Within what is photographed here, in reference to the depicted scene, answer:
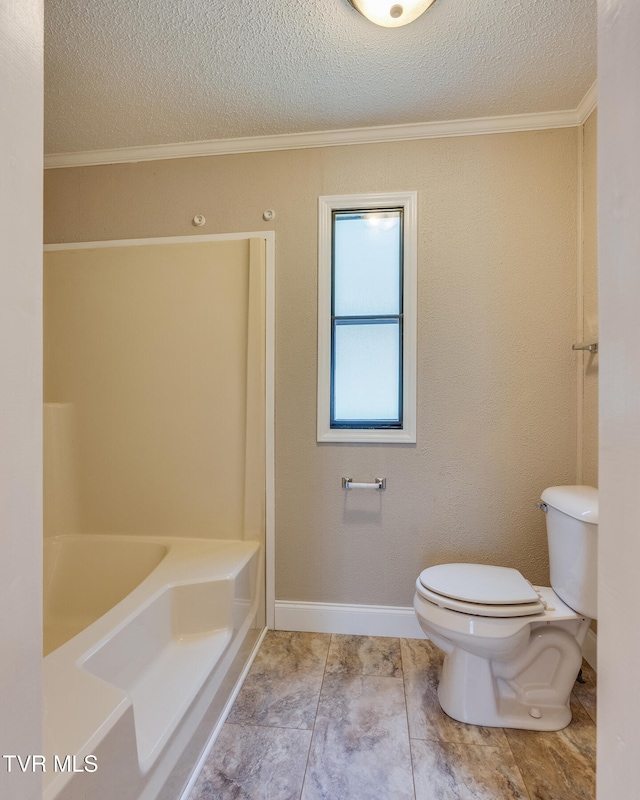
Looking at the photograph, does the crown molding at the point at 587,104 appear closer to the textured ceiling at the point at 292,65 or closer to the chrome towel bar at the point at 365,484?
the textured ceiling at the point at 292,65

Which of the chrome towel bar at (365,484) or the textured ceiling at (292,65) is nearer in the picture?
the textured ceiling at (292,65)

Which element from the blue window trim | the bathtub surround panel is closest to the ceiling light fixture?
the blue window trim

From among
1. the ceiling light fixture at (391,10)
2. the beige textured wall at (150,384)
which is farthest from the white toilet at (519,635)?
the ceiling light fixture at (391,10)

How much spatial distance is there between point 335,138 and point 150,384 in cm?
145

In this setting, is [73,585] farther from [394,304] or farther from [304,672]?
[394,304]

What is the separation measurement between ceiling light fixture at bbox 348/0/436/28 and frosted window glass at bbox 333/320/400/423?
1.07 metres

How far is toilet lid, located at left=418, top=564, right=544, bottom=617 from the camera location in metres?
1.42

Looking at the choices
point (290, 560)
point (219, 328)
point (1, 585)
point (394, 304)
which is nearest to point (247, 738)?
point (290, 560)

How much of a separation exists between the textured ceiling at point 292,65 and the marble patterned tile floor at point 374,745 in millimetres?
2326

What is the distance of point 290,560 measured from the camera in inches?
79.7

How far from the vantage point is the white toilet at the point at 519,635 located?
4.61 ft

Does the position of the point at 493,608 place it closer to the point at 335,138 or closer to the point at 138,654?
the point at 138,654

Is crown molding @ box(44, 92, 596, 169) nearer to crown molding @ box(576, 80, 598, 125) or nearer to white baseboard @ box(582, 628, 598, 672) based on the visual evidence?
crown molding @ box(576, 80, 598, 125)

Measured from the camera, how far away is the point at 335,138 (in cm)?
195
